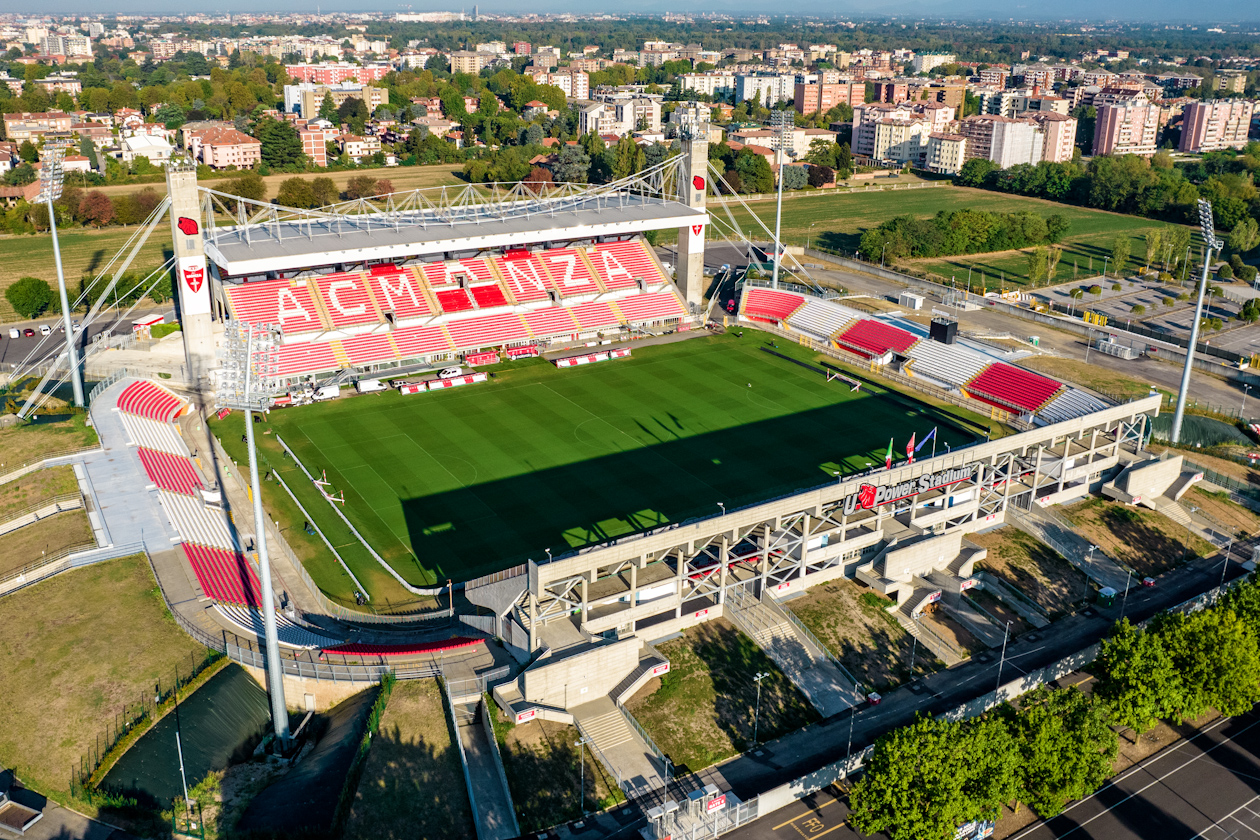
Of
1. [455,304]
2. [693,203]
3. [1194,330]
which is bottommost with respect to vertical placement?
[455,304]

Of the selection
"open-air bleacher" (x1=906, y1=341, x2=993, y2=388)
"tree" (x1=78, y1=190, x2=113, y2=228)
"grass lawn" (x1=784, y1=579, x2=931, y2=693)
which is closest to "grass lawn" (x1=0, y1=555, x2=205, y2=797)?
"grass lawn" (x1=784, y1=579, x2=931, y2=693)

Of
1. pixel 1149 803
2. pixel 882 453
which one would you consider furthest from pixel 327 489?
pixel 1149 803

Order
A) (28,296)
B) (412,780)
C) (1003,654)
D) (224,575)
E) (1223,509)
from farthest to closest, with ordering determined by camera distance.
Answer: (28,296) < (1223,509) < (224,575) < (1003,654) < (412,780)

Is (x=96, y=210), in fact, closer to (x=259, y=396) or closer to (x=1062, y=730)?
(x=259, y=396)

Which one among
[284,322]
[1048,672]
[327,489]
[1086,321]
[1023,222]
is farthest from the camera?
[1023,222]

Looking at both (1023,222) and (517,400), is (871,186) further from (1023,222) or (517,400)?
(517,400)

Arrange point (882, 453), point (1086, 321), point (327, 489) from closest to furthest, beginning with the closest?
1. point (327, 489)
2. point (882, 453)
3. point (1086, 321)

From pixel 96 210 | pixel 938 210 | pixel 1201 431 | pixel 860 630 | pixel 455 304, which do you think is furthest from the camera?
pixel 938 210

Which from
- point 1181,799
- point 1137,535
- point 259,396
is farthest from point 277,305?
point 1181,799
